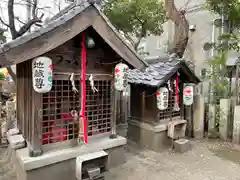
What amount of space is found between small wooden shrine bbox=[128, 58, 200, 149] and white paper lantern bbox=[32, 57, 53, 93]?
3519 millimetres

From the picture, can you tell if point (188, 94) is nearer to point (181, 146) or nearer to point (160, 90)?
point (160, 90)

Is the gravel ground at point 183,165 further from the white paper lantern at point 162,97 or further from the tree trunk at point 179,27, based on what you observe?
the tree trunk at point 179,27

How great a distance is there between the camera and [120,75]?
16.8ft

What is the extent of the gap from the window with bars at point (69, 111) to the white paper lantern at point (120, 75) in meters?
0.43

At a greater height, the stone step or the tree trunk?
the tree trunk

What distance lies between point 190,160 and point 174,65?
10.5ft

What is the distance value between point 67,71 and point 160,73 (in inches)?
139

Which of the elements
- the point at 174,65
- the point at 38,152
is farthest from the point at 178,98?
the point at 38,152

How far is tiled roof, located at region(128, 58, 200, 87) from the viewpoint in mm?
6594

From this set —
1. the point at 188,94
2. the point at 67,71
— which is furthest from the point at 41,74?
the point at 188,94

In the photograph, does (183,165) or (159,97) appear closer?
(183,165)

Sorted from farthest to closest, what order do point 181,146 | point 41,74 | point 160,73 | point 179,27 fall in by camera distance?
point 179,27 < point 160,73 < point 181,146 < point 41,74

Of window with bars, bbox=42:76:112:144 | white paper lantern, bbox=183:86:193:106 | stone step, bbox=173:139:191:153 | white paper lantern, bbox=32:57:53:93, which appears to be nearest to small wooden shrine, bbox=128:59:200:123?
white paper lantern, bbox=183:86:193:106

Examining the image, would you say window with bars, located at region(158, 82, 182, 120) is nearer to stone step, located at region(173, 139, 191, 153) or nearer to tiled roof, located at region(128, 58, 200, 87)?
tiled roof, located at region(128, 58, 200, 87)
